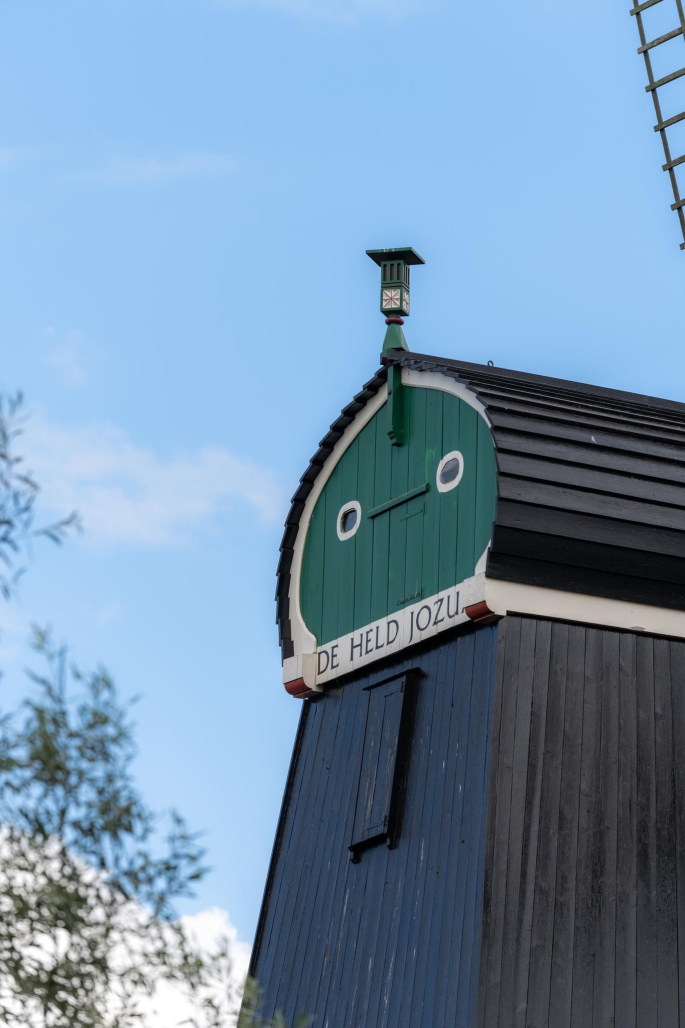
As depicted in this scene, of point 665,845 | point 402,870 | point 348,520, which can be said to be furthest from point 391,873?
point 348,520

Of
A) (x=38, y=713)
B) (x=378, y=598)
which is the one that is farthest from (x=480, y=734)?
(x=38, y=713)

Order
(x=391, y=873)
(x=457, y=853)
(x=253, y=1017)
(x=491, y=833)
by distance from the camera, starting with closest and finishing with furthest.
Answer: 1. (x=253, y=1017)
2. (x=491, y=833)
3. (x=457, y=853)
4. (x=391, y=873)

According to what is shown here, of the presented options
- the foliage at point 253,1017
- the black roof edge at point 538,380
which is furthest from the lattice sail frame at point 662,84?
the foliage at point 253,1017

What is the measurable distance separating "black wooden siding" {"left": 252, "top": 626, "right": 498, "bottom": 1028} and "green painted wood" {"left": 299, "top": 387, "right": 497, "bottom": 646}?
0.58 m

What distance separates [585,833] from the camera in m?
11.8

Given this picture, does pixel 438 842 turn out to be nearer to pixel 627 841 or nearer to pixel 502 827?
pixel 502 827

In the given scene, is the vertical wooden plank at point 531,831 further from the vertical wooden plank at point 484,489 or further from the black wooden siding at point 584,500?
the vertical wooden plank at point 484,489

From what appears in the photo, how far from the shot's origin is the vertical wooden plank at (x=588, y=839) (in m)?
11.4

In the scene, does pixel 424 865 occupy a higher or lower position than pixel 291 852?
lower

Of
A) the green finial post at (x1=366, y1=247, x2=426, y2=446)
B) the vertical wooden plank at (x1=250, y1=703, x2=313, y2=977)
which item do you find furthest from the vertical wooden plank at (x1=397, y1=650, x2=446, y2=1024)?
the green finial post at (x1=366, y1=247, x2=426, y2=446)

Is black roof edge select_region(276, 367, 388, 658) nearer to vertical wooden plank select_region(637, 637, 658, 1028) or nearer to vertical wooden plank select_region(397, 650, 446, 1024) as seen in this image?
vertical wooden plank select_region(397, 650, 446, 1024)

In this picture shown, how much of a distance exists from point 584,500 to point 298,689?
3.31 meters

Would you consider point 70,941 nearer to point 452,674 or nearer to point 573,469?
point 452,674

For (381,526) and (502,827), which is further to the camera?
(381,526)
